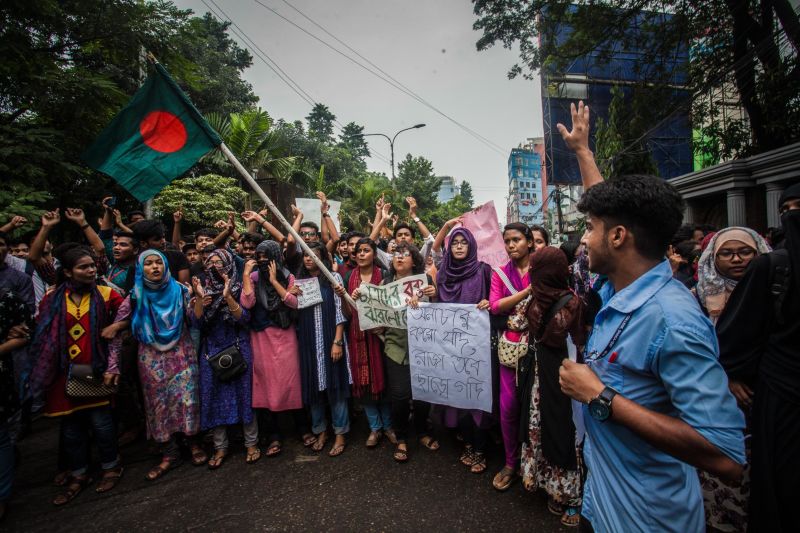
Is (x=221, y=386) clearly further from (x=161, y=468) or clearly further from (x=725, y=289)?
(x=725, y=289)

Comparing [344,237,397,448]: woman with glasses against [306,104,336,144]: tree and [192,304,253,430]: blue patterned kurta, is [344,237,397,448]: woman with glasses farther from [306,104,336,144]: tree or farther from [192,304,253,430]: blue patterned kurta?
[306,104,336,144]: tree

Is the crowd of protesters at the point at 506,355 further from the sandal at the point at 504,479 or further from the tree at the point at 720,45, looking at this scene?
the tree at the point at 720,45

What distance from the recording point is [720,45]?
8.41m

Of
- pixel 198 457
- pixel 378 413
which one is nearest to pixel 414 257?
pixel 378 413

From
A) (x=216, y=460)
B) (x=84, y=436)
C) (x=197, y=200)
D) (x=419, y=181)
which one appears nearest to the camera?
Answer: (x=84, y=436)

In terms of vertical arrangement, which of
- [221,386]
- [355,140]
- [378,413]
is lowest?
[378,413]

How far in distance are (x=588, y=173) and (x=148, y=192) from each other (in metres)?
3.62

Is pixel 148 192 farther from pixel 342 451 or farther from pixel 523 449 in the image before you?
pixel 523 449

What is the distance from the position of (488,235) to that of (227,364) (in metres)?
2.98

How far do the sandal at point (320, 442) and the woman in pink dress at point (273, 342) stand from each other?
0.37m

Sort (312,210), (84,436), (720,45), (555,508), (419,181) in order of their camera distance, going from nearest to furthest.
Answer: (555,508) < (84,436) < (312,210) < (720,45) < (419,181)

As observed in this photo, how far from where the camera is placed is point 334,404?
157 inches

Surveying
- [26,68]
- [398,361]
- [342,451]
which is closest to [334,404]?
[342,451]

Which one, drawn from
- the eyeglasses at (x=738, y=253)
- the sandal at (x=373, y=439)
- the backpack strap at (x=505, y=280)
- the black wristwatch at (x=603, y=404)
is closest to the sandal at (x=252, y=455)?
the sandal at (x=373, y=439)
